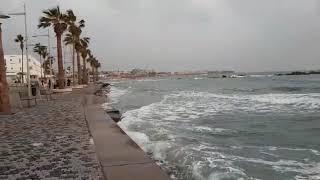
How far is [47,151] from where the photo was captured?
9461 mm

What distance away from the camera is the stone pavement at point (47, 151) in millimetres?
7338

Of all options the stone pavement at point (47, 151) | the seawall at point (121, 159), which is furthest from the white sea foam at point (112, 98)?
the seawall at point (121, 159)

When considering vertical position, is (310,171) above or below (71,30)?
below

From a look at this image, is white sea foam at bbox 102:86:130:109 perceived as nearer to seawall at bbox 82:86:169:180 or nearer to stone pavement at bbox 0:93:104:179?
stone pavement at bbox 0:93:104:179

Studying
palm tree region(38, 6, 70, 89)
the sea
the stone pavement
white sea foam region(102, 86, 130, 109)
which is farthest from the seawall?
palm tree region(38, 6, 70, 89)

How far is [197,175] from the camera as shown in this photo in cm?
852

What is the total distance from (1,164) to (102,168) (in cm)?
202

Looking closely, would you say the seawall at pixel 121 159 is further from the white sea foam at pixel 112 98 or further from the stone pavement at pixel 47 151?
the white sea foam at pixel 112 98

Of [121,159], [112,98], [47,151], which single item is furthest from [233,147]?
[112,98]

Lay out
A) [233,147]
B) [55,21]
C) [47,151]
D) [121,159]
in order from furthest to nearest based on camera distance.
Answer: [55,21], [233,147], [47,151], [121,159]

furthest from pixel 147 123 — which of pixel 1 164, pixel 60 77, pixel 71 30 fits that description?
pixel 71 30

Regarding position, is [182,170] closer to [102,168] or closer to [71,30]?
[102,168]

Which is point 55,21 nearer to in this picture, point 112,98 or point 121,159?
point 112,98

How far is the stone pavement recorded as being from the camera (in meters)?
7.34
